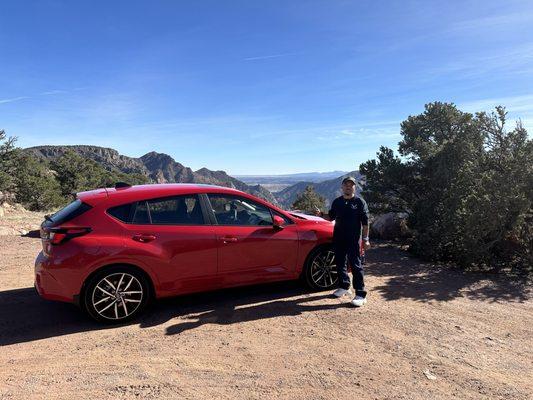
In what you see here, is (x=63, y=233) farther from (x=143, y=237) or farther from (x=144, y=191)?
(x=144, y=191)

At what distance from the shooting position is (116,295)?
4875 millimetres

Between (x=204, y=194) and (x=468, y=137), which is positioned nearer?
(x=204, y=194)

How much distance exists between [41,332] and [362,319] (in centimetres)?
396

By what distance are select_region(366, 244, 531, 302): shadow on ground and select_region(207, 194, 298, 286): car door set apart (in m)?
1.83

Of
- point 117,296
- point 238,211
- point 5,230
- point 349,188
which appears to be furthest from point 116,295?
point 5,230

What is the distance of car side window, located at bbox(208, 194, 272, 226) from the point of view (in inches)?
219

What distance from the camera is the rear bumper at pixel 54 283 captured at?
15.3 feet

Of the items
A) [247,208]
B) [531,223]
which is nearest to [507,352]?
[247,208]

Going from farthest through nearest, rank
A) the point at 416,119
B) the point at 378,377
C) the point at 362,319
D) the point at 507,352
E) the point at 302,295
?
the point at 416,119
the point at 302,295
the point at 362,319
the point at 507,352
the point at 378,377

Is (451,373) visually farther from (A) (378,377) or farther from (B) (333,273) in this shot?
(B) (333,273)

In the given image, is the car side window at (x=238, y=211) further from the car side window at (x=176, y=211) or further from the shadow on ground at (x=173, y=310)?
the shadow on ground at (x=173, y=310)

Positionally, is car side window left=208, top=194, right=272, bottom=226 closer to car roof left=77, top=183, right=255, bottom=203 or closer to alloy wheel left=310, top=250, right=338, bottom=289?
car roof left=77, top=183, right=255, bottom=203

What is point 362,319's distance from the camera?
17.1 feet

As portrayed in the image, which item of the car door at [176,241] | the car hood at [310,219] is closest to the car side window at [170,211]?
the car door at [176,241]
